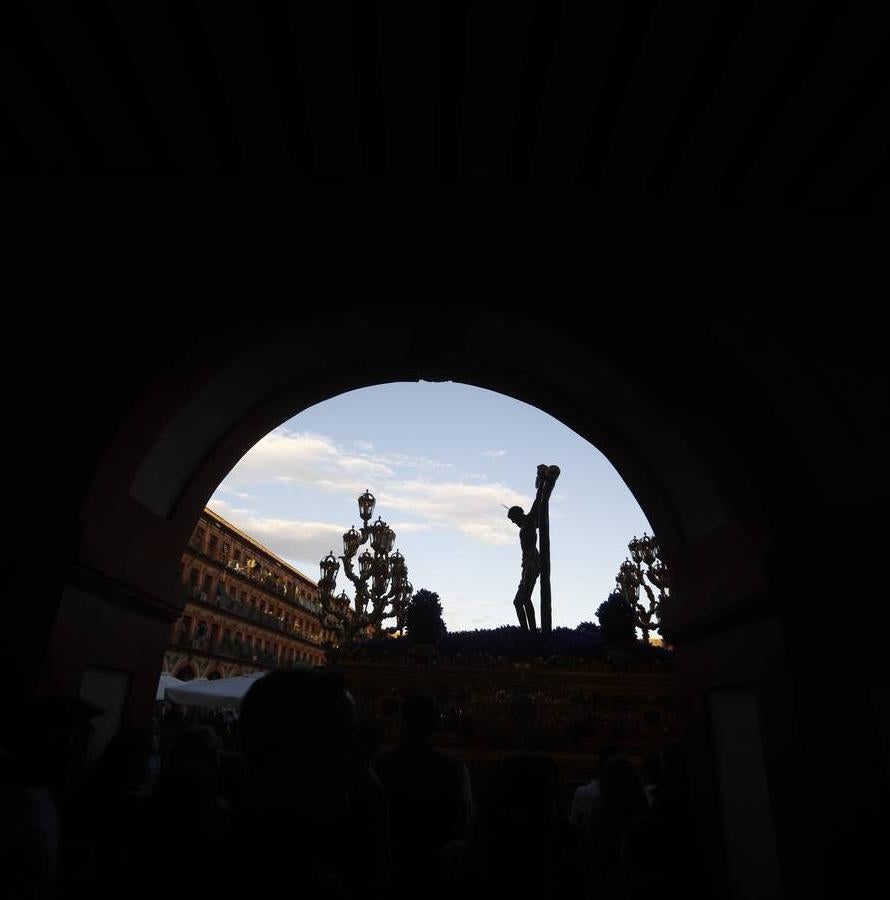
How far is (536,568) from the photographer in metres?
10.5

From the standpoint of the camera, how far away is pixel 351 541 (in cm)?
1098

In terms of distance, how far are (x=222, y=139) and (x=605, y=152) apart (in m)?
1.96

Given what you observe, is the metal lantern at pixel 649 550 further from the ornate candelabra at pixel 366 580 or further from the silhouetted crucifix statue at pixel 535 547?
the ornate candelabra at pixel 366 580

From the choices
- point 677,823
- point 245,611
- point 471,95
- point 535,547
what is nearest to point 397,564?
point 535,547

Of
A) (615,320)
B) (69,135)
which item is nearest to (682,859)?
(615,320)

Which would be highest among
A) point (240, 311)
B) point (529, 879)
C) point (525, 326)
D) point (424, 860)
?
point (525, 326)

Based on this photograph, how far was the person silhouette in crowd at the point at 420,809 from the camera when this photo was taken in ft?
8.80

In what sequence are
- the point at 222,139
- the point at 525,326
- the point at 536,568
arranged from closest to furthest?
the point at 222,139
the point at 525,326
the point at 536,568

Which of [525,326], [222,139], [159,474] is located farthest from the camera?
[525,326]

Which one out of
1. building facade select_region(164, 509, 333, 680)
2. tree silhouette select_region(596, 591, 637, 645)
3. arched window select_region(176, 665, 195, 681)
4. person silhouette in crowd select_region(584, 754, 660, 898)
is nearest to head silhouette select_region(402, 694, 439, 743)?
person silhouette in crowd select_region(584, 754, 660, 898)

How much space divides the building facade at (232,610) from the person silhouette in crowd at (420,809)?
27.4 meters

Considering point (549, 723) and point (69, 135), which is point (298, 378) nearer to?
point (69, 135)

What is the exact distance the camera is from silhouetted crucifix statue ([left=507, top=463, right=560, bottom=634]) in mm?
10344

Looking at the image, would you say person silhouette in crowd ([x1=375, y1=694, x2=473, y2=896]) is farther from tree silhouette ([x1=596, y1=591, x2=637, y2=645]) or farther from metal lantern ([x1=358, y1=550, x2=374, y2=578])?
metal lantern ([x1=358, y1=550, x2=374, y2=578])
